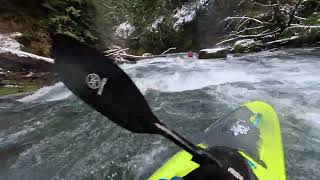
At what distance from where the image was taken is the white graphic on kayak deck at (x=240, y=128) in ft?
9.84

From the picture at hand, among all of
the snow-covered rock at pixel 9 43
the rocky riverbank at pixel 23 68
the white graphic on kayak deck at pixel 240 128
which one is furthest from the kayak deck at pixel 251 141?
the snow-covered rock at pixel 9 43

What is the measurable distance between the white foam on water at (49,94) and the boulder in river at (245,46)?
4208mm

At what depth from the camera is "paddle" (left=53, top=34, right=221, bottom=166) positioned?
63.5 inches

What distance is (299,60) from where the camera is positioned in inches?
264

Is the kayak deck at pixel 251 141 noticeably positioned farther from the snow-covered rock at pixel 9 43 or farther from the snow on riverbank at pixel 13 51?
the snow-covered rock at pixel 9 43

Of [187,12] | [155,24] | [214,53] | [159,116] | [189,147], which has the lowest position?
[159,116]

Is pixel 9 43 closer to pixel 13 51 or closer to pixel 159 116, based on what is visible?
pixel 13 51

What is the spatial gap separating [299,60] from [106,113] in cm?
568

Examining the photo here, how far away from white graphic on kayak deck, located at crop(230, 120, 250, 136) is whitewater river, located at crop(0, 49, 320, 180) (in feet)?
0.92

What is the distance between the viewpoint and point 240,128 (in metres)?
3.05

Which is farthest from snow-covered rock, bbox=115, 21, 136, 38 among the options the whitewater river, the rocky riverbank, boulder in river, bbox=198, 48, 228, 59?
the rocky riverbank

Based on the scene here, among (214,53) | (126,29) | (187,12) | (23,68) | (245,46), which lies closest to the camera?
(23,68)

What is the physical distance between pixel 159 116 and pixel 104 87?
2.85 m

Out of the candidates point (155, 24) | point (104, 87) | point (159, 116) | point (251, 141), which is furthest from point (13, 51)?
point (155, 24)
